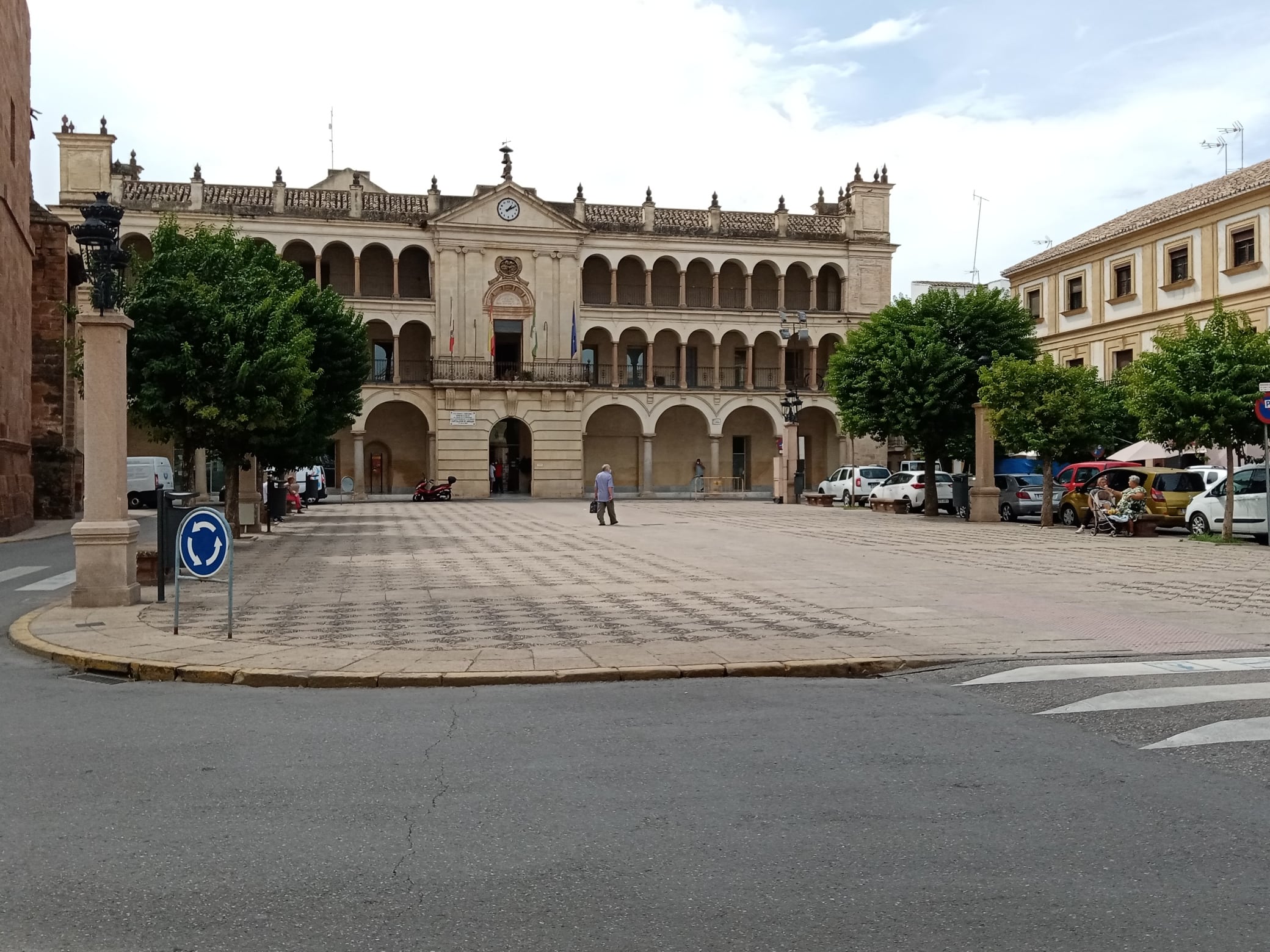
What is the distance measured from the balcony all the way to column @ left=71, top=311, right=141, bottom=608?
3837cm


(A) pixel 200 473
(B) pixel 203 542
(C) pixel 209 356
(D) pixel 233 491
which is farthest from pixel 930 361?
(A) pixel 200 473

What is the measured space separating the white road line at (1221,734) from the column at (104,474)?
9947mm

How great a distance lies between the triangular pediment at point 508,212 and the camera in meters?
50.0

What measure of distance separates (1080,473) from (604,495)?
44.0 feet

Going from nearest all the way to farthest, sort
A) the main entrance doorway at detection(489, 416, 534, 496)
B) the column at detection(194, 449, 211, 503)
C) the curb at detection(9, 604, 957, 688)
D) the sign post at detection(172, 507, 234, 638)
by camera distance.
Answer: the curb at detection(9, 604, 957, 688) → the sign post at detection(172, 507, 234, 638) → the column at detection(194, 449, 211, 503) → the main entrance doorway at detection(489, 416, 534, 496)

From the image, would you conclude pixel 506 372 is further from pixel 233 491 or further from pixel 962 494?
pixel 233 491

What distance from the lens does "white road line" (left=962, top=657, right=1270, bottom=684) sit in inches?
312

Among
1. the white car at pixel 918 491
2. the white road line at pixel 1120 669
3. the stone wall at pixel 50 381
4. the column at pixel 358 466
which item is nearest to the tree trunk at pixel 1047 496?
the white car at pixel 918 491

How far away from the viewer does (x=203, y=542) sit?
384 inches

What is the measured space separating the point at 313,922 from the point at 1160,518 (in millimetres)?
24488

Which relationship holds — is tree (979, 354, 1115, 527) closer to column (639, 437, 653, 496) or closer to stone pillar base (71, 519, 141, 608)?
stone pillar base (71, 519, 141, 608)

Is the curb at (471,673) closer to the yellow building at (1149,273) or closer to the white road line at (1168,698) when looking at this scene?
the white road line at (1168,698)

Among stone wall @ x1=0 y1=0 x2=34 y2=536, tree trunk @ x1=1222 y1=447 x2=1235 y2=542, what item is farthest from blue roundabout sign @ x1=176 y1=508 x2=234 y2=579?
tree trunk @ x1=1222 y1=447 x2=1235 y2=542

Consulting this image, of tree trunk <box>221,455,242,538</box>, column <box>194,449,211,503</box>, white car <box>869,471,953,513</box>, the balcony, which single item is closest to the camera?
tree trunk <box>221,455,242,538</box>
